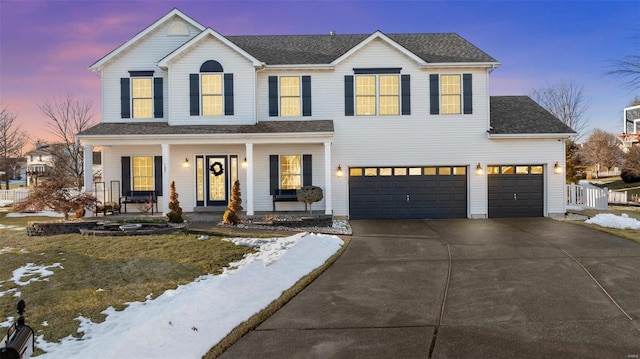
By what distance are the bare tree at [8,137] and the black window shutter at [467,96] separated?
36.0 meters

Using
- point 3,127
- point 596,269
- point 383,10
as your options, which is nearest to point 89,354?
point 596,269

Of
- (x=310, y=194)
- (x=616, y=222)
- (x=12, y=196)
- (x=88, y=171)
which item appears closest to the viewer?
(x=616, y=222)

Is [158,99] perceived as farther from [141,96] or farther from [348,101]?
[348,101]

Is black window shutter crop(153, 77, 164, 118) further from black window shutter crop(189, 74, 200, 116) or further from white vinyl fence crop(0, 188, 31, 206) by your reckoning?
white vinyl fence crop(0, 188, 31, 206)

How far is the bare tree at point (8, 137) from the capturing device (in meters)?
34.0

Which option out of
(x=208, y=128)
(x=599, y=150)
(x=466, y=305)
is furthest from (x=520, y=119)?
(x=599, y=150)

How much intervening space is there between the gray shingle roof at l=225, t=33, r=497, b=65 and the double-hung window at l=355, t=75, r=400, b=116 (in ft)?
5.15

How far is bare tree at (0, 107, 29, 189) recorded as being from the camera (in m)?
34.0

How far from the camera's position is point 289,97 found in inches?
667

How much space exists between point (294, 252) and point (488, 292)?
13.6 ft

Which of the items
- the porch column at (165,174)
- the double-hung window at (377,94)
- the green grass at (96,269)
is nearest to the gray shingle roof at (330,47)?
the double-hung window at (377,94)

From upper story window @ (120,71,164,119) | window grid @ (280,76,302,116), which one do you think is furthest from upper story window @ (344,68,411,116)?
upper story window @ (120,71,164,119)

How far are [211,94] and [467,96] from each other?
1044cm

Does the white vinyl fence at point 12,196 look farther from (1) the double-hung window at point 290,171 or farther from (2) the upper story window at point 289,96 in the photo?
(2) the upper story window at point 289,96
